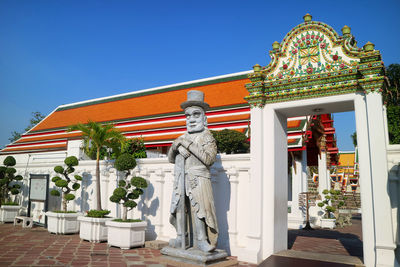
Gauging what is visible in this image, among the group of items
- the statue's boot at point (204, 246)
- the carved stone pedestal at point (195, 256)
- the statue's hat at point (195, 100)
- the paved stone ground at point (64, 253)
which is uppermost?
the statue's hat at point (195, 100)

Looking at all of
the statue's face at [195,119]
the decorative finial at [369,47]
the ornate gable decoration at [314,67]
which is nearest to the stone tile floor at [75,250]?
the statue's face at [195,119]

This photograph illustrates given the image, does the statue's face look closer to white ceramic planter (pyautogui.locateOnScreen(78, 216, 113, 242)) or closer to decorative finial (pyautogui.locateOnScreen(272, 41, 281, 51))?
decorative finial (pyautogui.locateOnScreen(272, 41, 281, 51))

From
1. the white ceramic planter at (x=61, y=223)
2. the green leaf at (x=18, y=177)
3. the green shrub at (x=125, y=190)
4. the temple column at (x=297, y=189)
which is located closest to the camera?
the green shrub at (x=125, y=190)

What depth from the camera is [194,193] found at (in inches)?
225

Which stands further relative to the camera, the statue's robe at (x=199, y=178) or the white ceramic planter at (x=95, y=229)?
the white ceramic planter at (x=95, y=229)

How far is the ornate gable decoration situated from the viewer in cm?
570

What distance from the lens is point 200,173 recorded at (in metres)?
5.75

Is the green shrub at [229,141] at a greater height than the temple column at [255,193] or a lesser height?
greater

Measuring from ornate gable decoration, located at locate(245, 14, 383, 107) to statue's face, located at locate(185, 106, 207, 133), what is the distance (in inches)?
53.2

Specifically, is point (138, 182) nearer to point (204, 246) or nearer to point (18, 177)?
point (204, 246)

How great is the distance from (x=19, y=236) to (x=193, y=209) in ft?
17.4

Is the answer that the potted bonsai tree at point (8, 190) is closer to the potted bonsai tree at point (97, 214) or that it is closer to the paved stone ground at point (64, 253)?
the paved stone ground at point (64, 253)

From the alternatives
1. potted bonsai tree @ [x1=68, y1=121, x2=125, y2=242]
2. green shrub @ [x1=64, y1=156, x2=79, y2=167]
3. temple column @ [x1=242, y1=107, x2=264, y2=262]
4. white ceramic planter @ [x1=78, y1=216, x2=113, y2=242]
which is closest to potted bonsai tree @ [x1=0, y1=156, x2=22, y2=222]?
green shrub @ [x1=64, y1=156, x2=79, y2=167]

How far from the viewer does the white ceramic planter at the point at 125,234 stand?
7.14m
